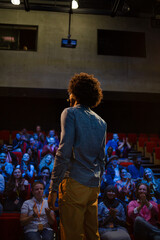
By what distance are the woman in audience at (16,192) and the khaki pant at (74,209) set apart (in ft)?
6.79

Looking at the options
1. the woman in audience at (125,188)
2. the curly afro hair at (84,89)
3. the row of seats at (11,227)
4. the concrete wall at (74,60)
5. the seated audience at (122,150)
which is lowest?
the row of seats at (11,227)

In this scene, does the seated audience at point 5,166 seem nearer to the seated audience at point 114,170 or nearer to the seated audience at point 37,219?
the seated audience at point 37,219

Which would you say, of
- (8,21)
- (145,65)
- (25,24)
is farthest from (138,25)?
(8,21)

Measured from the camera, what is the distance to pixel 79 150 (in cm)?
110

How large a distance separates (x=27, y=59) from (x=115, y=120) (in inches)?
169

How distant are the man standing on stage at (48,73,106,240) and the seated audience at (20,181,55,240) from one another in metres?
1.25

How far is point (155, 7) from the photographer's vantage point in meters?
5.99

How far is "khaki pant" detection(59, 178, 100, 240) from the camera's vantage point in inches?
39.9

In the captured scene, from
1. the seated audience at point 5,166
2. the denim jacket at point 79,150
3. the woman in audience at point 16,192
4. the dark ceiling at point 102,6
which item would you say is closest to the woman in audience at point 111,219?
the woman in audience at point 16,192

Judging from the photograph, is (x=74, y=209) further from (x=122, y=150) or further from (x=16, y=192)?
(x=122, y=150)

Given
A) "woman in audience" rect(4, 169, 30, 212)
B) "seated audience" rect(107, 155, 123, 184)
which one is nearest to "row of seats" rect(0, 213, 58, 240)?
"woman in audience" rect(4, 169, 30, 212)

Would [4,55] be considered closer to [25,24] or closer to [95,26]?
[25,24]

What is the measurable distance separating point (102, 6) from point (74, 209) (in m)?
7.51

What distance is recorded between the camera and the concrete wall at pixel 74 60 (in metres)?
7.05
